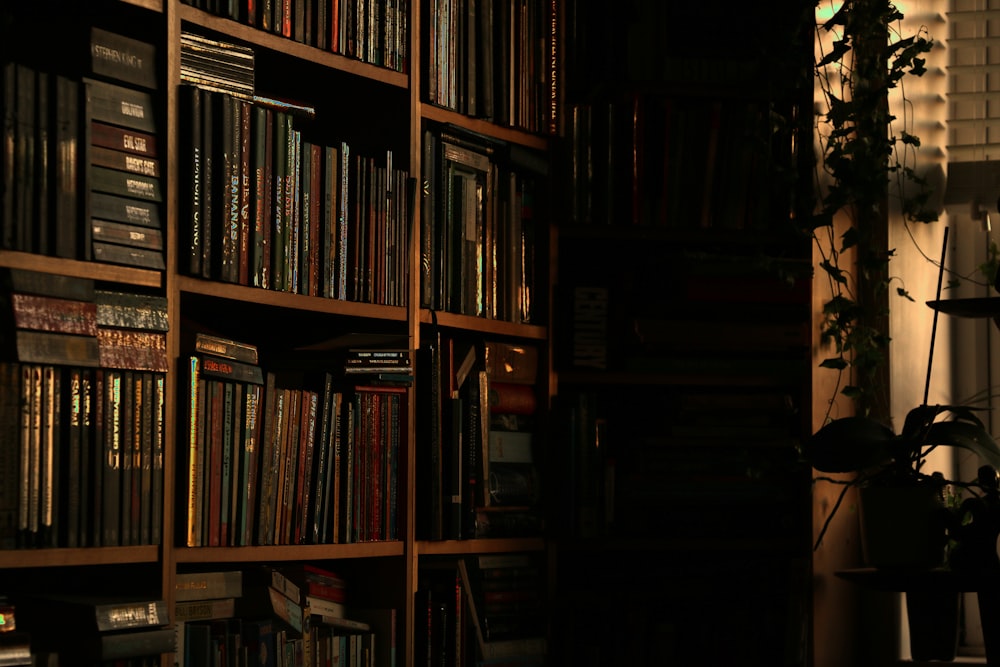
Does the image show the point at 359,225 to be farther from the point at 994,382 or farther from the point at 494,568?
the point at 994,382

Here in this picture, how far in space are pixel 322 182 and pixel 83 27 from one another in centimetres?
45

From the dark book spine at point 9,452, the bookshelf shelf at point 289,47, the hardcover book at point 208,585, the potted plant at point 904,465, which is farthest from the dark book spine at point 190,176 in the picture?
the potted plant at point 904,465

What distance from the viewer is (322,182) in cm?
202

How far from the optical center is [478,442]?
2.28 m

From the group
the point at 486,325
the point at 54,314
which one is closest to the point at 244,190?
the point at 54,314

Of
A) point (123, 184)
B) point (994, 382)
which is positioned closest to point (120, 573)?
point (123, 184)

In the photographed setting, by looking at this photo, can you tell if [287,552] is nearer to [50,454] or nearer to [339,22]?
[50,454]

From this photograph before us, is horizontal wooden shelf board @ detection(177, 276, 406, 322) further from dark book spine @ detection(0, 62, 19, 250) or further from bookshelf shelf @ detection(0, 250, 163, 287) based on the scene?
dark book spine @ detection(0, 62, 19, 250)

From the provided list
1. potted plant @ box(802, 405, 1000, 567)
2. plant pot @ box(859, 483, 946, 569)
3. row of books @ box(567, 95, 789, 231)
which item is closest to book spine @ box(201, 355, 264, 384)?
row of books @ box(567, 95, 789, 231)

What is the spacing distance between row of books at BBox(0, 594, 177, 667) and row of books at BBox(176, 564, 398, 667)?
0.11 metres

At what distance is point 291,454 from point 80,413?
399mm

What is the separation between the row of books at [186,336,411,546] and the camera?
1789mm

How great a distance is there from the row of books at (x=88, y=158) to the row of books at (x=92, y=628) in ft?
1.50

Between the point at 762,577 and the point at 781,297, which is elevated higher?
the point at 781,297
